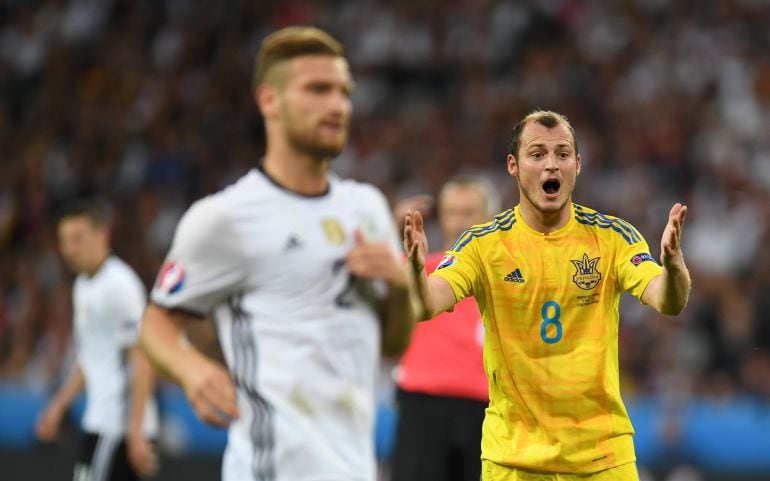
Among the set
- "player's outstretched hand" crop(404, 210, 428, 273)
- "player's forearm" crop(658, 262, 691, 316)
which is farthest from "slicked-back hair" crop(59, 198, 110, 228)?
"player's forearm" crop(658, 262, 691, 316)

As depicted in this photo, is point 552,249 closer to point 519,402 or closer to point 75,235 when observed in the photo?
point 519,402

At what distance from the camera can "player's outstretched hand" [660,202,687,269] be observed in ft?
16.0

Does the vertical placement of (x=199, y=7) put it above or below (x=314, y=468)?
above

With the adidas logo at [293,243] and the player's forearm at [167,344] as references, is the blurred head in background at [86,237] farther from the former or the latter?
the adidas logo at [293,243]

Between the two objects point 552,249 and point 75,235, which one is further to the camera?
point 75,235

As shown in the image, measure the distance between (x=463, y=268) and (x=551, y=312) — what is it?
41 centimetres

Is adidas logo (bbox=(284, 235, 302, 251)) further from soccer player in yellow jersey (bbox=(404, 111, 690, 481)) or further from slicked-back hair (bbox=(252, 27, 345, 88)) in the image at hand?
soccer player in yellow jersey (bbox=(404, 111, 690, 481))

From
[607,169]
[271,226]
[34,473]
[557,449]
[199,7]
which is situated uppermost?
[199,7]

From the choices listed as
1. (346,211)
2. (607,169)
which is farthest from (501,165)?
(346,211)

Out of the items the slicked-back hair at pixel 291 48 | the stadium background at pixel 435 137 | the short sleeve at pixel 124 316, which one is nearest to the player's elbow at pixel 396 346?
the slicked-back hair at pixel 291 48

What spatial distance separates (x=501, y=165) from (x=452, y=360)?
7272 millimetres

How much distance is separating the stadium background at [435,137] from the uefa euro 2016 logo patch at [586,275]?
6457 mm

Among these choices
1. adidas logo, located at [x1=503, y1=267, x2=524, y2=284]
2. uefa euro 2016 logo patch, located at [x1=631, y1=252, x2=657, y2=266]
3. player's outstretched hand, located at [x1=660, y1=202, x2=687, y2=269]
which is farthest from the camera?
adidas logo, located at [x1=503, y1=267, x2=524, y2=284]

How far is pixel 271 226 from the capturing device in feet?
12.7
